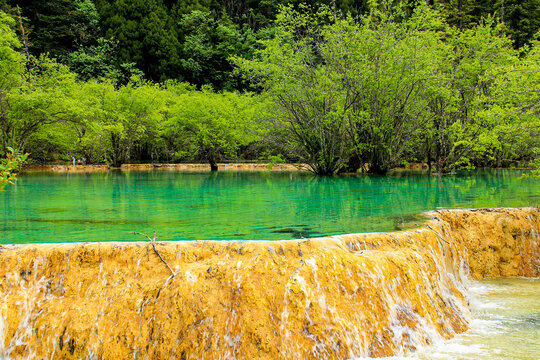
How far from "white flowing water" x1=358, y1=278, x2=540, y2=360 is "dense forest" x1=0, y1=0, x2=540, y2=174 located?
466 centimetres

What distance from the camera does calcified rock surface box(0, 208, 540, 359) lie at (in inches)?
221

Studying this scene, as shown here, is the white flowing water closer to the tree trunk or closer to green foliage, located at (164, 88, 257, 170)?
the tree trunk

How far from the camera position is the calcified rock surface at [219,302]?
5.62 metres

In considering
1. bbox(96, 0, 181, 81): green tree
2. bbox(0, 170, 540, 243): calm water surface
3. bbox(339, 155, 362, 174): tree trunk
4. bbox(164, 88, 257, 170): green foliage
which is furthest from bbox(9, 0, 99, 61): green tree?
bbox(0, 170, 540, 243): calm water surface

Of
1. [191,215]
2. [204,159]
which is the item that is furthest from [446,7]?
[191,215]

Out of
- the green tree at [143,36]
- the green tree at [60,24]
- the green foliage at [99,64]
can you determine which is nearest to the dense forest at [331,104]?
the green foliage at [99,64]

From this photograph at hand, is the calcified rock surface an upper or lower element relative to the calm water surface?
lower

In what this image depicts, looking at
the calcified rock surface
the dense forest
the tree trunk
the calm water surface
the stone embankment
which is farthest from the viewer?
the stone embankment

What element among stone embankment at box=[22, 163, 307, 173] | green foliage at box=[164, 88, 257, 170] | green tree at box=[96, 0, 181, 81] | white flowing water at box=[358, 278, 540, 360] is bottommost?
white flowing water at box=[358, 278, 540, 360]

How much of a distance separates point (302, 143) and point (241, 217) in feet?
48.9

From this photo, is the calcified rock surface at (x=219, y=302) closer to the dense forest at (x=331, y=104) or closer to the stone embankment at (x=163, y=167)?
the dense forest at (x=331, y=104)

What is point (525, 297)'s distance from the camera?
7.90 m

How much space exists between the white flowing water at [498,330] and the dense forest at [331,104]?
4.66 meters

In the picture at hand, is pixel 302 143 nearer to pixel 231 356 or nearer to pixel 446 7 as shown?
pixel 231 356
